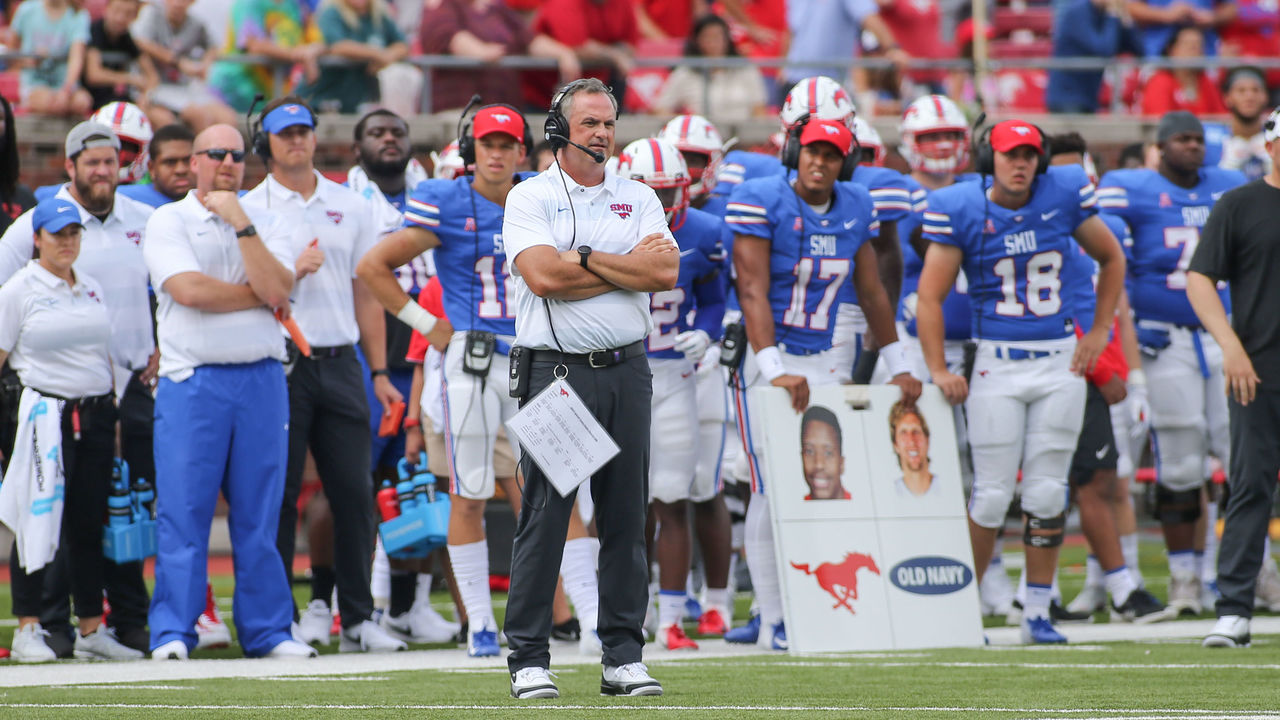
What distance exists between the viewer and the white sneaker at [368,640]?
27.9ft

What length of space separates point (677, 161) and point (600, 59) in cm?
593

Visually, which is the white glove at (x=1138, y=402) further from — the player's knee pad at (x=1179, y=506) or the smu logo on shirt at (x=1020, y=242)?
the smu logo on shirt at (x=1020, y=242)

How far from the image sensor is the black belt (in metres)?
6.10

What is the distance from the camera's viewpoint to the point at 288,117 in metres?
8.45

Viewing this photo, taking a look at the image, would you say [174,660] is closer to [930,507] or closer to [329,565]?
[329,565]

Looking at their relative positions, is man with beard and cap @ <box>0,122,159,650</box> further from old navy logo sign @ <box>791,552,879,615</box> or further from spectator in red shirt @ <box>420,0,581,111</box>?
spectator in red shirt @ <box>420,0,581,111</box>

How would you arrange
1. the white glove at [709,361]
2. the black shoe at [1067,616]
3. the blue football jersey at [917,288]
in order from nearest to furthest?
the white glove at [709,361]
the blue football jersey at [917,288]
the black shoe at [1067,616]

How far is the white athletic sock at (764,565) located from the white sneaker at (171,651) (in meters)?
2.50

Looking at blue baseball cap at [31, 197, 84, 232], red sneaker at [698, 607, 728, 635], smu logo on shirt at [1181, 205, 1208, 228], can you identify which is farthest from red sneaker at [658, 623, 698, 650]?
smu logo on shirt at [1181, 205, 1208, 228]

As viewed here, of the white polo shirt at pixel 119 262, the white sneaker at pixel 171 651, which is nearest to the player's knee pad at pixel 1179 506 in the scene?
the white sneaker at pixel 171 651

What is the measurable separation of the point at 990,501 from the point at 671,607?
1.53m

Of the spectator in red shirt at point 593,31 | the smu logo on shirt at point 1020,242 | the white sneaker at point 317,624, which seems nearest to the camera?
the smu logo on shirt at point 1020,242

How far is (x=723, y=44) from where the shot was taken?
14938 mm

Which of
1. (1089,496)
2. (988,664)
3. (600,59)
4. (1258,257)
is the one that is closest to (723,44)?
(600,59)
